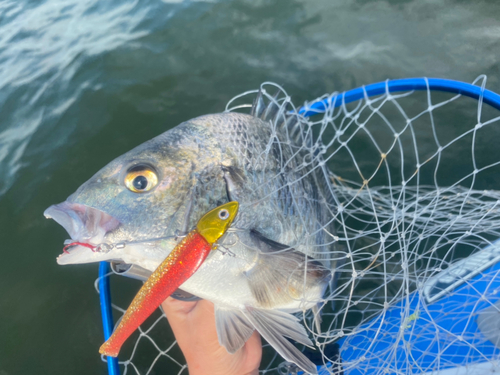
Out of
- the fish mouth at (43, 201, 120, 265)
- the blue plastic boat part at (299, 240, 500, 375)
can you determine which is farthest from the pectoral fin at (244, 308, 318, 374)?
the fish mouth at (43, 201, 120, 265)

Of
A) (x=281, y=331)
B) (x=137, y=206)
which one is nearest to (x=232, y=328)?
(x=281, y=331)

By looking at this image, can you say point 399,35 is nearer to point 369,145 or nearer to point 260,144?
point 369,145

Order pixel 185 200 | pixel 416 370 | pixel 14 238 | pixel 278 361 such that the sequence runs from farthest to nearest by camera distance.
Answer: pixel 14 238, pixel 278 361, pixel 416 370, pixel 185 200

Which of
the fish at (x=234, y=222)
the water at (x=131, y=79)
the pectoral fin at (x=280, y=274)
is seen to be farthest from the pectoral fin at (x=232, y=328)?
the water at (x=131, y=79)

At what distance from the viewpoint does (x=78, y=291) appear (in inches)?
120

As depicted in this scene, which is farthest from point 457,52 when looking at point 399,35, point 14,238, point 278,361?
point 14,238

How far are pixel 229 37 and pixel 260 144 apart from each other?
3.35m

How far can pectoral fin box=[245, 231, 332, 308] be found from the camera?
1.71 m

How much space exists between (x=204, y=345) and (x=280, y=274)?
29.3 inches

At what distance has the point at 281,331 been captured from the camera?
183 centimetres

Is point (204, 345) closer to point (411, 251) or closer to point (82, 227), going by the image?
point (82, 227)

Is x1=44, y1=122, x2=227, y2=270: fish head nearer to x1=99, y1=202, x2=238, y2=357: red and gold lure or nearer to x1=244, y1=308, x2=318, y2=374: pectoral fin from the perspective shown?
x1=99, y1=202, x2=238, y2=357: red and gold lure

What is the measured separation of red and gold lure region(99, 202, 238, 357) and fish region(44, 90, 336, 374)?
152 millimetres

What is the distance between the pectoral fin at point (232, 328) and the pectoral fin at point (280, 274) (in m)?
0.16
